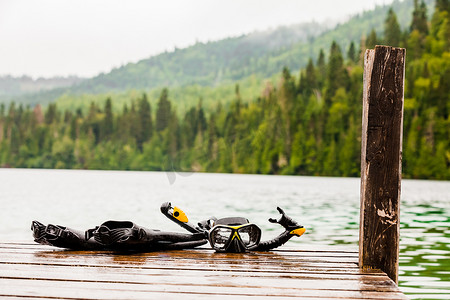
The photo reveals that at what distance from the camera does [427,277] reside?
1019 centimetres

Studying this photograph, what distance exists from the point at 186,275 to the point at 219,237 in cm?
129

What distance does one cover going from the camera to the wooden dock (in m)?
3.53

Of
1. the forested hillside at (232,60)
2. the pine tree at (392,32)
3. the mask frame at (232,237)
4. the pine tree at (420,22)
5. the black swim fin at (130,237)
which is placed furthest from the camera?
the forested hillside at (232,60)

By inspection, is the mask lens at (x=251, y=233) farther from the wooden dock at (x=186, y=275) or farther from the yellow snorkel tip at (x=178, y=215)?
the yellow snorkel tip at (x=178, y=215)

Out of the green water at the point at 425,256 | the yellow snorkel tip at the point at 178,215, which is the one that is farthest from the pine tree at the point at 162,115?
the yellow snorkel tip at the point at 178,215

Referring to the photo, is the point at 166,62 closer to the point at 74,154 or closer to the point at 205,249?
the point at 74,154

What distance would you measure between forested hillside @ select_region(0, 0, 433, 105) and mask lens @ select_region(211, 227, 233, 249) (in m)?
128

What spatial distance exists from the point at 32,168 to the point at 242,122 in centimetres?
4857

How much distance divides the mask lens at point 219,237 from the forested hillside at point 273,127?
73.9 meters

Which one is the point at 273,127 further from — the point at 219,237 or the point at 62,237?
the point at 62,237

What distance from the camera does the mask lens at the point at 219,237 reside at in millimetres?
5164

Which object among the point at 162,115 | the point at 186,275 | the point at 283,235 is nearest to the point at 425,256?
the point at 283,235

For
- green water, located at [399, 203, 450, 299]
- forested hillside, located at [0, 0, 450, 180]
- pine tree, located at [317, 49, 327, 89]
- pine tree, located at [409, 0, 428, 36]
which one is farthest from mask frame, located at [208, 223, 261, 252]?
pine tree, located at [317, 49, 327, 89]

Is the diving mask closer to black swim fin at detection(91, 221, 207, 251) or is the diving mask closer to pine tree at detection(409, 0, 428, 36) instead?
black swim fin at detection(91, 221, 207, 251)
